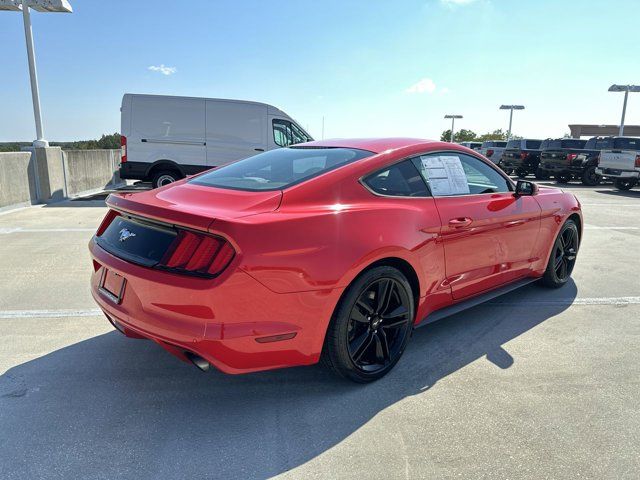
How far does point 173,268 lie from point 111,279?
0.60 metres

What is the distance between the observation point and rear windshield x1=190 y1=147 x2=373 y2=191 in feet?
9.41

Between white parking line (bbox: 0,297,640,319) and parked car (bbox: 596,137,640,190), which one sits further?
parked car (bbox: 596,137,640,190)

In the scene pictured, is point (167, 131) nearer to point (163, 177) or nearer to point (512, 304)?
point (163, 177)

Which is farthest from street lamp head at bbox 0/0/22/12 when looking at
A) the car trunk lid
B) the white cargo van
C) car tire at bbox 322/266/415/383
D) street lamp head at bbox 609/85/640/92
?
street lamp head at bbox 609/85/640/92

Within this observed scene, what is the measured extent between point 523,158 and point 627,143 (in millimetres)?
4453

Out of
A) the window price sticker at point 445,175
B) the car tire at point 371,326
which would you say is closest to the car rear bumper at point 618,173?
the window price sticker at point 445,175

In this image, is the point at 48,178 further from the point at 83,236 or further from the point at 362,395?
the point at 362,395

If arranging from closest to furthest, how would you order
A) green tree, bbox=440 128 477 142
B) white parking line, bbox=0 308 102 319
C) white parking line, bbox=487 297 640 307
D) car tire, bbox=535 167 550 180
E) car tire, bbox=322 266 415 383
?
car tire, bbox=322 266 415 383 → white parking line, bbox=0 308 102 319 → white parking line, bbox=487 297 640 307 → car tire, bbox=535 167 550 180 → green tree, bbox=440 128 477 142

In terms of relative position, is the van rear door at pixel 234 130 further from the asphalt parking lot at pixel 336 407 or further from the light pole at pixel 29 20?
the asphalt parking lot at pixel 336 407

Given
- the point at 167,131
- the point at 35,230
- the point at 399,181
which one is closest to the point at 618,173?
the point at 167,131

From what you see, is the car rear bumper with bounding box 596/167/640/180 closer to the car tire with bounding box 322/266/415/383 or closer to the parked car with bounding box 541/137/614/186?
the parked car with bounding box 541/137/614/186

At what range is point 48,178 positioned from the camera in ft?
34.6

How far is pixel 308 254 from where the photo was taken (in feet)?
7.74

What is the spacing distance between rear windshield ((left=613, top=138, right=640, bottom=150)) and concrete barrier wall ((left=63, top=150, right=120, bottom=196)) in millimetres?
16982
